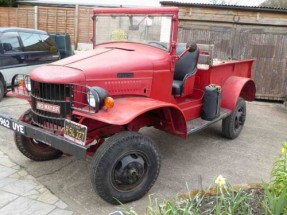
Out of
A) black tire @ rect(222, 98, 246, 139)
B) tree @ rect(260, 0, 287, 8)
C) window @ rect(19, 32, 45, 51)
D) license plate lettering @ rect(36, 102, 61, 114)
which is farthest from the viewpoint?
tree @ rect(260, 0, 287, 8)

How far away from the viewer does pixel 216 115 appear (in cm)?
521

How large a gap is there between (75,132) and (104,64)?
3.23 feet

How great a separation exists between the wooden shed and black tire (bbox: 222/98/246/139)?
146 inches

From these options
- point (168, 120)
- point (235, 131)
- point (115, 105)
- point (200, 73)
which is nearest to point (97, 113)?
point (115, 105)

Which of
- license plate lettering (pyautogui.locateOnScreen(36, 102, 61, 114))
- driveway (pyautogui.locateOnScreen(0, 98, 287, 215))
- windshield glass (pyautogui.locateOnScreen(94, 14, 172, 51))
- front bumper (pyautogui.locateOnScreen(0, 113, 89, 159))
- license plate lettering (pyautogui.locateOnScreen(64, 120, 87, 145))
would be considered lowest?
driveway (pyautogui.locateOnScreen(0, 98, 287, 215))

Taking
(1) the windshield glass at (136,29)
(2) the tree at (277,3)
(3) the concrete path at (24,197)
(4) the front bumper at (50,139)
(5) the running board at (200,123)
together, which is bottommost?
(3) the concrete path at (24,197)

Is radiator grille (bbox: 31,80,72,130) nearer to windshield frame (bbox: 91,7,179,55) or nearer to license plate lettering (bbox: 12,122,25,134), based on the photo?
license plate lettering (bbox: 12,122,25,134)

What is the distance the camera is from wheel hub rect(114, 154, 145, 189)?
3521 millimetres

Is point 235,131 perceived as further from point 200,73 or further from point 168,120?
point 168,120

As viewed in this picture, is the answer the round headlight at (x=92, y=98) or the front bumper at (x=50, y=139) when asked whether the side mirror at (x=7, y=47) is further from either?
the round headlight at (x=92, y=98)

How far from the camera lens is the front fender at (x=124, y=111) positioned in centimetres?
325

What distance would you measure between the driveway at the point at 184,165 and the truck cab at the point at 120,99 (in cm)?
25

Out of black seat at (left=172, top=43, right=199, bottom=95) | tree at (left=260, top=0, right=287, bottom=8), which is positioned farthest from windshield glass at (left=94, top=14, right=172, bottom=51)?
tree at (left=260, top=0, right=287, bottom=8)

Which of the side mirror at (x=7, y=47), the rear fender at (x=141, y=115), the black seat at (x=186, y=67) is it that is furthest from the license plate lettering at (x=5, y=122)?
the side mirror at (x=7, y=47)
